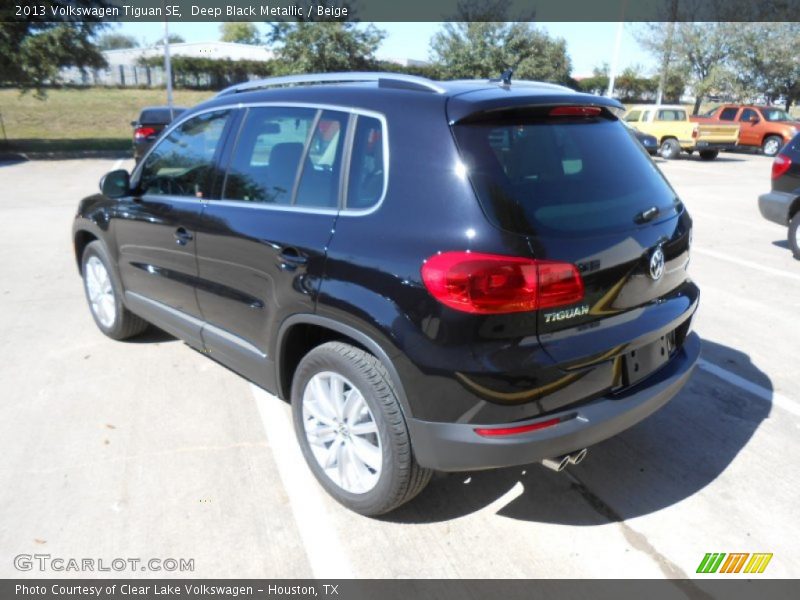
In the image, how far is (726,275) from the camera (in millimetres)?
6777

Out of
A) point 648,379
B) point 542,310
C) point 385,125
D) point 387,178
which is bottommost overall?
point 648,379

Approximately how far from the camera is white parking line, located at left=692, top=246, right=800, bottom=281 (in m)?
6.80

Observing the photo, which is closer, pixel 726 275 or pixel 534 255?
pixel 534 255

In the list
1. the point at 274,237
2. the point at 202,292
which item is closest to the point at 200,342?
the point at 202,292

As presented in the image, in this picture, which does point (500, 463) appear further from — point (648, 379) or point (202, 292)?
point (202, 292)

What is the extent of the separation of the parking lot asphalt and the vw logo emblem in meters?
1.09

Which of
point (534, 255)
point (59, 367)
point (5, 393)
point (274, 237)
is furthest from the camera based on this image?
point (59, 367)

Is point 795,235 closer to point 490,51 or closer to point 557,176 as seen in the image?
point 557,176

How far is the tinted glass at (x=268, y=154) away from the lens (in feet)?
10.1

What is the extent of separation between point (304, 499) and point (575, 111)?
2.21m

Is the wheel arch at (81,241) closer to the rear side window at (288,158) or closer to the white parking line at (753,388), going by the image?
the rear side window at (288,158)

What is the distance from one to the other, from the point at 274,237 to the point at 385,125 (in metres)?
0.76

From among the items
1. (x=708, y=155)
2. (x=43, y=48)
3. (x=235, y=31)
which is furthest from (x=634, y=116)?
(x=235, y=31)

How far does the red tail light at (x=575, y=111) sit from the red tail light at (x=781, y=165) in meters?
6.02
